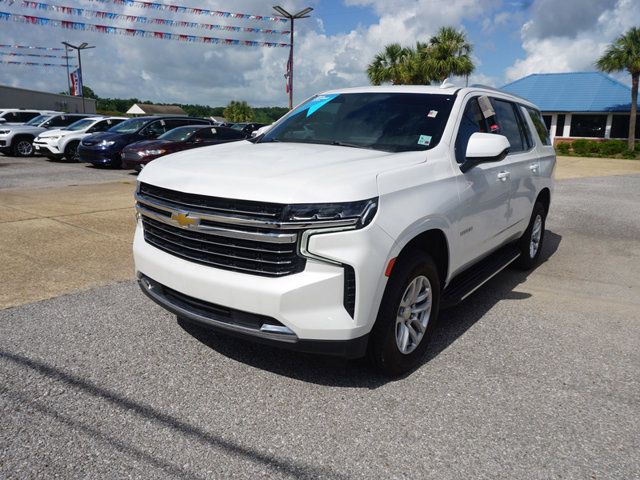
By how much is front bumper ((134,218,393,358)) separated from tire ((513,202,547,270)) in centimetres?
340

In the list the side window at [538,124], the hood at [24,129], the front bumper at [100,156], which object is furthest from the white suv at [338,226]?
the hood at [24,129]

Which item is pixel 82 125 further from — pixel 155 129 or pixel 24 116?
pixel 24 116

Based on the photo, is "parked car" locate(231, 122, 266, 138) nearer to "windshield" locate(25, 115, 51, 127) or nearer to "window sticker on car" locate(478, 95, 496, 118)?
"windshield" locate(25, 115, 51, 127)

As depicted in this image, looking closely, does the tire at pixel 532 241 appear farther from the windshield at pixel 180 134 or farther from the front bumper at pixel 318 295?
the windshield at pixel 180 134

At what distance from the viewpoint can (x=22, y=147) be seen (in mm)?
19453

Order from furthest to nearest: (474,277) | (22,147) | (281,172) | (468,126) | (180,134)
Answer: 1. (22,147)
2. (180,134)
3. (474,277)
4. (468,126)
5. (281,172)

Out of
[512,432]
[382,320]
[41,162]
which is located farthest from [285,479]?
[41,162]

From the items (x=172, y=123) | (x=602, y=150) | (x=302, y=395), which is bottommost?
(x=302, y=395)

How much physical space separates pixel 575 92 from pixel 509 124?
124 feet

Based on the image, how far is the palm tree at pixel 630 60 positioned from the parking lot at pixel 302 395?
31498 millimetres

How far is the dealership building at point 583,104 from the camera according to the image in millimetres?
35469

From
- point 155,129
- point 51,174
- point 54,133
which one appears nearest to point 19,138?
point 54,133

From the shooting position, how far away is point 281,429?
2795 mm

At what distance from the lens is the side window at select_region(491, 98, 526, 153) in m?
4.93
